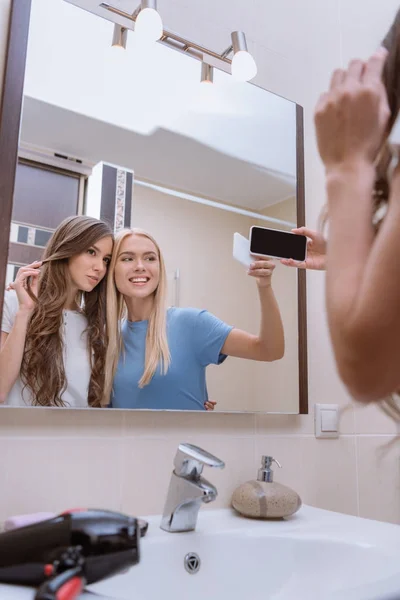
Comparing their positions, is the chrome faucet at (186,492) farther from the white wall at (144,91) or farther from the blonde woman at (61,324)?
the white wall at (144,91)

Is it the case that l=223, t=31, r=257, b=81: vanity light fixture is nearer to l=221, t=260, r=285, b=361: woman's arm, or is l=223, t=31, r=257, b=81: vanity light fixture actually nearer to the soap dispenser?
l=221, t=260, r=285, b=361: woman's arm

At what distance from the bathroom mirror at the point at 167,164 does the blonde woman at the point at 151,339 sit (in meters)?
0.03

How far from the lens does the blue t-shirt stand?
1.00m

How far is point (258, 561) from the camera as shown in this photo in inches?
34.9

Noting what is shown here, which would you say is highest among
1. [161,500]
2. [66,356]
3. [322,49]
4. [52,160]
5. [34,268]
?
[322,49]

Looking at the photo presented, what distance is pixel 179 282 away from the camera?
1.08 metres

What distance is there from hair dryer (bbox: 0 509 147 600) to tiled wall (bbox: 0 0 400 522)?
0.45m

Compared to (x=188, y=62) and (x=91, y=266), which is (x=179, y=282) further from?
(x=188, y=62)

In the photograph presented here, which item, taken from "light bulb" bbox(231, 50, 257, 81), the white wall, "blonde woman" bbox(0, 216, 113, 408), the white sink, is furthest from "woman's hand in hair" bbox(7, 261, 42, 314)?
"light bulb" bbox(231, 50, 257, 81)

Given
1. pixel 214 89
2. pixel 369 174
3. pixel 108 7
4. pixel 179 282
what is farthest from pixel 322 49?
pixel 369 174

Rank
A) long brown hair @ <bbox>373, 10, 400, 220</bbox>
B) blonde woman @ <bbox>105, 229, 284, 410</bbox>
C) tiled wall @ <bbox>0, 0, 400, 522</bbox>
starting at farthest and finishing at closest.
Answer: blonde woman @ <bbox>105, 229, 284, 410</bbox> < tiled wall @ <bbox>0, 0, 400, 522</bbox> < long brown hair @ <bbox>373, 10, 400, 220</bbox>

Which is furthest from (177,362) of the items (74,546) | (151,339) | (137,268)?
(74,546)

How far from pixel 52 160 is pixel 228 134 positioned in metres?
0.43

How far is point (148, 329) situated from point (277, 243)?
0.34m
